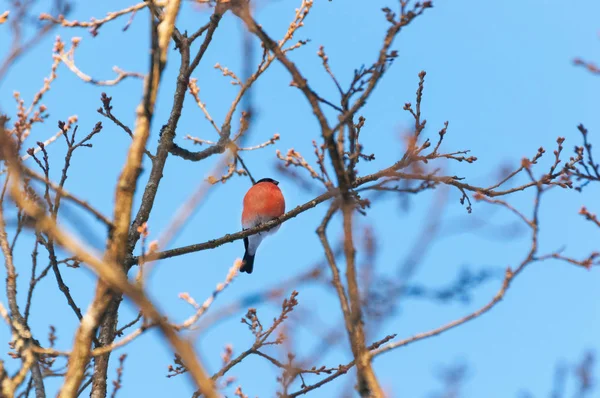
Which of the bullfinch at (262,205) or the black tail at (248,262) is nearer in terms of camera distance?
the bullfinch at (262,205)

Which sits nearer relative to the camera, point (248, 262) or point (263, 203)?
point (263, 203)

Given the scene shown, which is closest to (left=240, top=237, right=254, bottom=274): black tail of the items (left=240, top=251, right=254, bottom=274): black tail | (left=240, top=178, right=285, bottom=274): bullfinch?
(left=240, top=251, right=254, bottom=274): black tail

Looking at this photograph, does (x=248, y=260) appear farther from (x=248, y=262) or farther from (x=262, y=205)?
(x=262, y=205)

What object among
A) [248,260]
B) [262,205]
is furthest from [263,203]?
[248,260]

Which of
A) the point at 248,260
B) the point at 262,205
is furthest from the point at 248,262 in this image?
the point at 262,205

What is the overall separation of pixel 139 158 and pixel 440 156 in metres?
2.55

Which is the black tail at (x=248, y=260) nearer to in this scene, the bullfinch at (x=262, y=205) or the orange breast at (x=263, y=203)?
the bullfinch at (x=262, y=205)

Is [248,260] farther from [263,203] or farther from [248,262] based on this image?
[263,203]

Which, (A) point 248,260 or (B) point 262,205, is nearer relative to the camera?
(B) point 262,205

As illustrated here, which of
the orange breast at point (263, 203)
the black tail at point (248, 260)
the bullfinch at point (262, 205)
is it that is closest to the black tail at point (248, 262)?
the black tail at point (248, 260)

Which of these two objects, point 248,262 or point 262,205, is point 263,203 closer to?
point 262,205

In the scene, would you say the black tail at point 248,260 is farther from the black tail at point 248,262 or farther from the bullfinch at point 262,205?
the bullfinch at point 262,205

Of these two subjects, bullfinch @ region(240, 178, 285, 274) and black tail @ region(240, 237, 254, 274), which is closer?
bullfinch @ region(240, 178, 285, 274)

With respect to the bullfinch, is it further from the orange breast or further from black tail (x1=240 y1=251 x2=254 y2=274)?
black tail (x1=240 y1=251 x2=254 y2=274)
